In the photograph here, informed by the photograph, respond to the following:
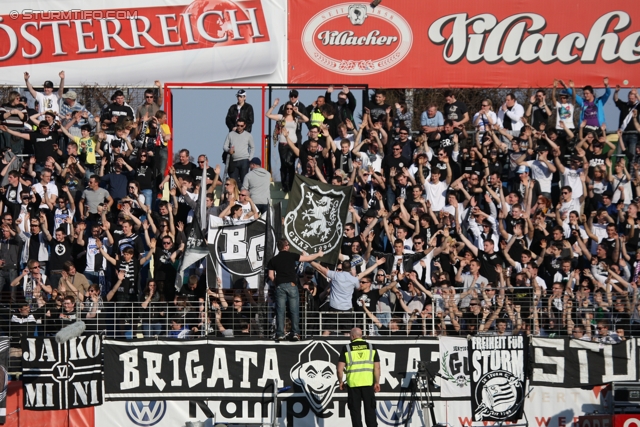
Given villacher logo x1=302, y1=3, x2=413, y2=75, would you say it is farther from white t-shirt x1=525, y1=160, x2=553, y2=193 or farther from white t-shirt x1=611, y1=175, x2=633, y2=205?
white t-shirt x1=611, y1=175, x2=633, y2=205

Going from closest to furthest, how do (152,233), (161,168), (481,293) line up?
(481,293)
(152,233)
(161,168)

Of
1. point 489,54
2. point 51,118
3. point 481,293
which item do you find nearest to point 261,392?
point 481,293

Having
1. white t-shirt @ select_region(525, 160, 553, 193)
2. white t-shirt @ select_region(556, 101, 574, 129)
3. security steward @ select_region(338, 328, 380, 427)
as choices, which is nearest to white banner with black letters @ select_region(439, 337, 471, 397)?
security steward @ select_region(338, 328, 380, 427)

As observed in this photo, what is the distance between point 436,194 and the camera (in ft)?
76.9

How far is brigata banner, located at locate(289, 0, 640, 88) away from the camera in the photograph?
26.2m

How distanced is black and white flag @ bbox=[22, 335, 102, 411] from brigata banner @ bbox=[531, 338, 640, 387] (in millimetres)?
7477

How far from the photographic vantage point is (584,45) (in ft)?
86.9

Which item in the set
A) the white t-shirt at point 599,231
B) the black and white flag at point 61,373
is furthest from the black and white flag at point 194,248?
the white t-shirt at point 599,231

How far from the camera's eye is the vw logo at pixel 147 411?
20.3 meters

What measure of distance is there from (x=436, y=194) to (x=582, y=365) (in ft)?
15.7

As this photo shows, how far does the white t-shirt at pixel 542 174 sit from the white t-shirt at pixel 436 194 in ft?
6.43

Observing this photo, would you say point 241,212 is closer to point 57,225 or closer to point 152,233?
point 152,233

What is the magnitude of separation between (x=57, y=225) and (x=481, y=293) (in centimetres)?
834

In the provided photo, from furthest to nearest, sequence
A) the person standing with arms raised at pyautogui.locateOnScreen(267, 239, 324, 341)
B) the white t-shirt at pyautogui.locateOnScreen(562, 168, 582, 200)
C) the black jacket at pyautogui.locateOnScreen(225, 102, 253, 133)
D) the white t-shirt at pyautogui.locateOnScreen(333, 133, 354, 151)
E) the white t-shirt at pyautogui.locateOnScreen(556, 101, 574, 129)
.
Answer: the white t-shirt at pyautogui.locateOnScreen(556, 101, 574, 129) → the black jacket at pyautogui.locateOnScreen(225, 102, 253, 133) → the white t-shirt at pyautogui.locateOnScreen(333, 133, 354, 151) → the white t-shirt at pyautogui.locateOnScreen(562, 168, 582, 200) → the person standing with arms raised at pyautogui.locateOnScreen(267, 239, 324, 341)
